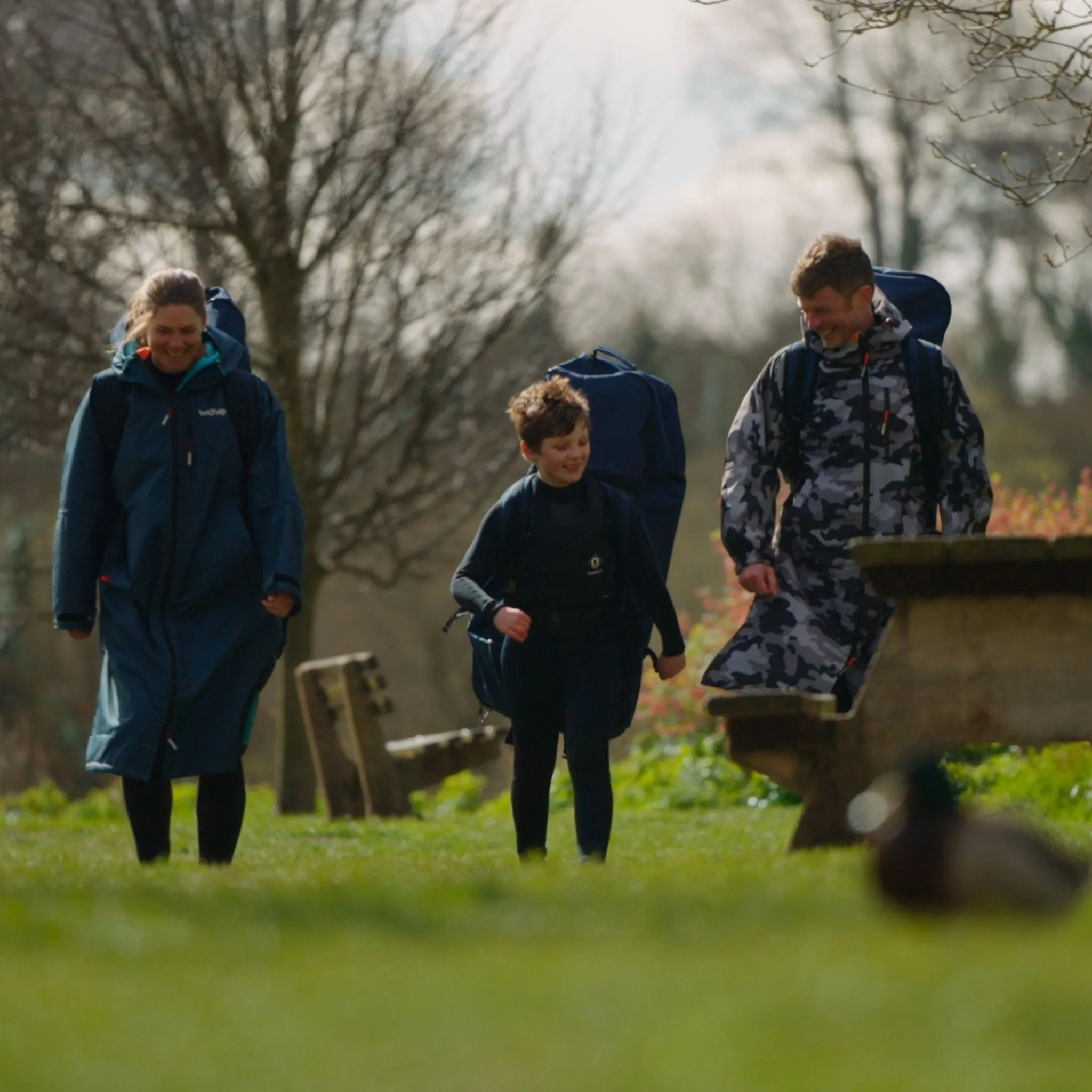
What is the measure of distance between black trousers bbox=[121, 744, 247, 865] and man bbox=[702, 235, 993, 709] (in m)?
1.63

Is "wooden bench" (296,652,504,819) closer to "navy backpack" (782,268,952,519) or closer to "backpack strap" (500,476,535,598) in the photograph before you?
"backpack strap" (500,476,535,598)

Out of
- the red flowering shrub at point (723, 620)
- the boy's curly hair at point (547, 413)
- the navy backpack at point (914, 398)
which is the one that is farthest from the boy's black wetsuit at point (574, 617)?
the red flowering shrub at point (723, 620)

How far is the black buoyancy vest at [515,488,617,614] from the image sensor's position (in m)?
6.73

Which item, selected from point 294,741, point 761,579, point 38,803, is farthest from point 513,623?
point 38,803

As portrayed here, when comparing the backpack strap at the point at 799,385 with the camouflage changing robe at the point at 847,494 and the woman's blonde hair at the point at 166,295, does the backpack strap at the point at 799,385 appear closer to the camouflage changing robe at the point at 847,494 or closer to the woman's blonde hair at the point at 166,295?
the camouflage changing robe at the point at 847,494

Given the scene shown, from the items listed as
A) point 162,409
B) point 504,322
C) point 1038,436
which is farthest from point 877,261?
point 162,409

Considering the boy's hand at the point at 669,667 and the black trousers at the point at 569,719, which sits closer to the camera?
the black trousers at the point at 569,719

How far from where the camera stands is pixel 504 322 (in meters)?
16.2

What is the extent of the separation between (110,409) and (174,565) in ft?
1.82

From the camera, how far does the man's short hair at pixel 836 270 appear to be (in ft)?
22.0

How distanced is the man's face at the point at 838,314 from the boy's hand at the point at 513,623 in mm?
1306

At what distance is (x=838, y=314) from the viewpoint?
672 centimetres

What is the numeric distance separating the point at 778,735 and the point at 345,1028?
3.08m

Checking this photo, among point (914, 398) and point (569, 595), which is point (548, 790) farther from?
point (914, 398)
